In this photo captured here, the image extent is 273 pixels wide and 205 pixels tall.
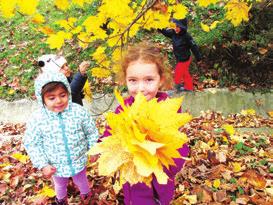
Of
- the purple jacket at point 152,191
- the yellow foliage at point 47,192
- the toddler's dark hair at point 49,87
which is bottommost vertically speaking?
the yellow foliage at point 47,192

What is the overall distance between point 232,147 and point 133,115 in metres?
2.58

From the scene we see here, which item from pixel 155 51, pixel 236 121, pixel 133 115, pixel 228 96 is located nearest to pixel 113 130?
pixel 133 115

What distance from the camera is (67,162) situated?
2475 millimetres

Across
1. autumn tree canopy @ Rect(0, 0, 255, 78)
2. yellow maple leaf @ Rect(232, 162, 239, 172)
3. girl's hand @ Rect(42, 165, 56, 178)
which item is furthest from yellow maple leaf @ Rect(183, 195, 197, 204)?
autumn tree canopy @ Rect(0, 0, 255, 78)

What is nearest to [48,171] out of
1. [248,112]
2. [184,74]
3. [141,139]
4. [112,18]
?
[141,139]

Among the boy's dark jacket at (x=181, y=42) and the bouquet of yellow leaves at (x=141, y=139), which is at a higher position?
the boy's dark jacket at (x=181, y=42)

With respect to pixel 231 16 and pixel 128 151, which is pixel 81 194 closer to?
pixel 128 151

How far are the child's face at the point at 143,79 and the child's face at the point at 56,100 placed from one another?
0.60 meters

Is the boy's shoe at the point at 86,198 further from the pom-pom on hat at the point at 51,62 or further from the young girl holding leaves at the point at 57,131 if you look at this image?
the pom-pom on hat at the point at 51,62

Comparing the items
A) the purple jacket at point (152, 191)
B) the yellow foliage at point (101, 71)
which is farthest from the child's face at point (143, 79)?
the yellow foliage at point (101, 71)

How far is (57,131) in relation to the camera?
7.93 feet

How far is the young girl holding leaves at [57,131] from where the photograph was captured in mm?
2367

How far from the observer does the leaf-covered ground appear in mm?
2836

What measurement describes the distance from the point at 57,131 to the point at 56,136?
0.13 ft
